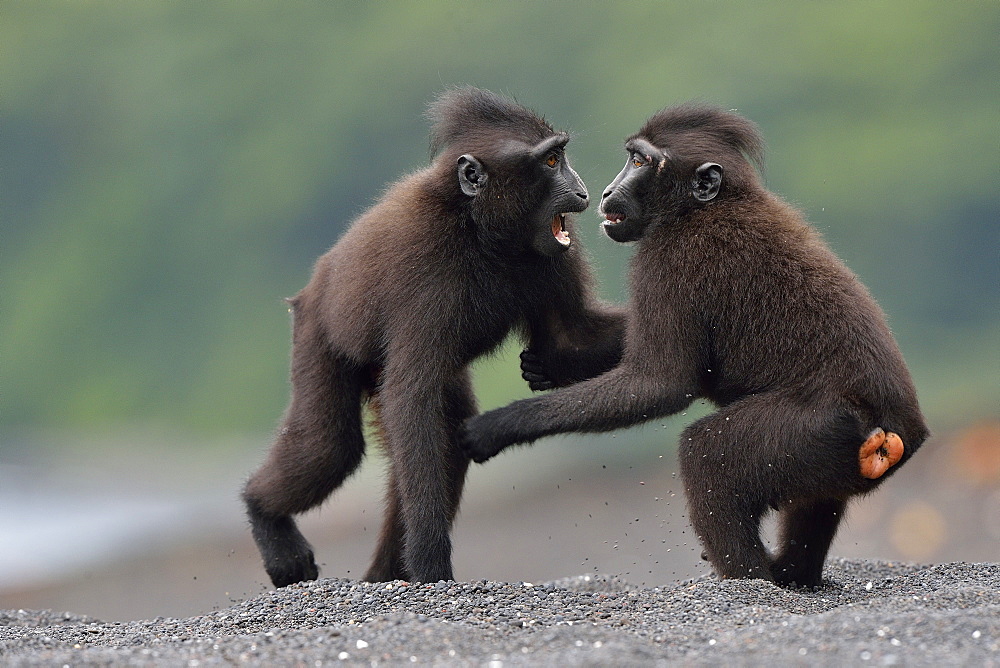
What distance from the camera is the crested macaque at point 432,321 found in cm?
762

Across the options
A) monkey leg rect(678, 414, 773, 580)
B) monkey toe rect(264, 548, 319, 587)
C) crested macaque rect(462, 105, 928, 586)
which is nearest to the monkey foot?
crested macaque rect(462, 105, 928, 586)

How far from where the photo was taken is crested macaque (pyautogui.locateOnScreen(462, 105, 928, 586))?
7.18 m

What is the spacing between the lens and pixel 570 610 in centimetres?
698

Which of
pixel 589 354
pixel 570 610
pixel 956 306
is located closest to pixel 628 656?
pixel 570 610

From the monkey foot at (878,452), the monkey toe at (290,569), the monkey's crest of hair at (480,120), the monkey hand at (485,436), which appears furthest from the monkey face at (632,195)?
the monkey toe at (290,569)

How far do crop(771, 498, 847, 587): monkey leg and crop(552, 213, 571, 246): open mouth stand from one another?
216 cm

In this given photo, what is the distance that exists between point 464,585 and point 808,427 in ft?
7.08

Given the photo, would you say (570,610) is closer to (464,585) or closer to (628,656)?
(464,585)

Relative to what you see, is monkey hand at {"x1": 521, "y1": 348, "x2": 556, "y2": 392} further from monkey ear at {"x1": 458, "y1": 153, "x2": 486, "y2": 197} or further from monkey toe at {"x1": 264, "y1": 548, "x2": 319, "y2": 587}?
monkey toe at {"x1": 264, "y1": 548, "x2": 319, "y2": 587}

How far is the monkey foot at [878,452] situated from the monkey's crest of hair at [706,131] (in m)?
2.07

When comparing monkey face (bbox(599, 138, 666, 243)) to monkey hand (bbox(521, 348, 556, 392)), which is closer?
monkey face (bbox(599, 138, 666, 243))

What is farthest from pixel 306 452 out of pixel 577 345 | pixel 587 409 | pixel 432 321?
pixel 587 409

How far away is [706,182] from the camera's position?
25.9ft

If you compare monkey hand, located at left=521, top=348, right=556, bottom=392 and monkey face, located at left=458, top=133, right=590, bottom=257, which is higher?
monkey face, located at left=458, top=133, right=590, bottom=257
